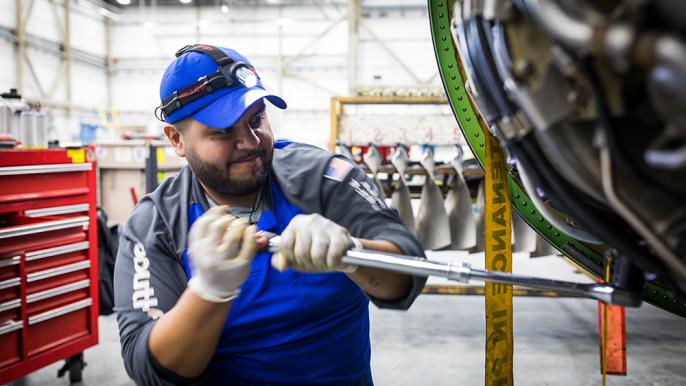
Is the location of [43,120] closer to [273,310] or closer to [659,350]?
[273,310]

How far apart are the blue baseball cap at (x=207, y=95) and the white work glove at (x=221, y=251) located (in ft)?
0.97

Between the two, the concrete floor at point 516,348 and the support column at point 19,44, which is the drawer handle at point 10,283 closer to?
the concrete floor at point 516,348

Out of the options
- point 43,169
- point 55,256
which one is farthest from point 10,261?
point 43,169

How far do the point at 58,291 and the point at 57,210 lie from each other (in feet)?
1.22

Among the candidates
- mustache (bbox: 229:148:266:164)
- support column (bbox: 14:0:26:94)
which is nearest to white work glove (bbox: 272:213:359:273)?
mustache (bbox: 229:148:266:164)

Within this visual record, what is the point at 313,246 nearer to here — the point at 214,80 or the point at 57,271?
the point at 214,80

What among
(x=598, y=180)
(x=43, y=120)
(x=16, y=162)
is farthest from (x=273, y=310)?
(x=43, y=120)

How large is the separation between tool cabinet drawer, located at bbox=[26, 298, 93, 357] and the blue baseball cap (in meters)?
1.56

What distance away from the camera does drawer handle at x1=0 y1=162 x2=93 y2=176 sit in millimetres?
2070

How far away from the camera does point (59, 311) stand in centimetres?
233

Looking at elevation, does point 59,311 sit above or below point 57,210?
below

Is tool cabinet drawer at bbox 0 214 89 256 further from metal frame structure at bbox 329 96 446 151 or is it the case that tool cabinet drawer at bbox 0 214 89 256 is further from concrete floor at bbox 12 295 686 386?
metal frame structure at bbox 329 96 446 151

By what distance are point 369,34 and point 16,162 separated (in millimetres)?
8438

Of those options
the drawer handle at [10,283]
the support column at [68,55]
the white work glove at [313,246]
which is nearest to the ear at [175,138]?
the white work glove at [313,246]
